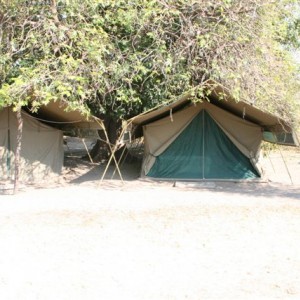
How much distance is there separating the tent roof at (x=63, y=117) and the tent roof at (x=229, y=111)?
48.1 inches

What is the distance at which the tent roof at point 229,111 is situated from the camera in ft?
38.3

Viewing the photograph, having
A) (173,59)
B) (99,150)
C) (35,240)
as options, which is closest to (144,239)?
(35,240)

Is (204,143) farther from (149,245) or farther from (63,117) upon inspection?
(149,245)

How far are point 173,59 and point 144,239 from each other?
729 cm

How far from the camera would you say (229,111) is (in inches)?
525

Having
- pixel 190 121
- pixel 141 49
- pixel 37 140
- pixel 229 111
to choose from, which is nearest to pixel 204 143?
pixel 190 121

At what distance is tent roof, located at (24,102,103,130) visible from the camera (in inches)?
471

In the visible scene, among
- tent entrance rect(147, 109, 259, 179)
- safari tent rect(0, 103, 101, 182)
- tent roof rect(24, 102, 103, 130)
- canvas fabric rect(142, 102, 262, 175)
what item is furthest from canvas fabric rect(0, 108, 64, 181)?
tent entrance rect(147, 109, 259, 179)

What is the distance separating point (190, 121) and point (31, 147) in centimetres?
429

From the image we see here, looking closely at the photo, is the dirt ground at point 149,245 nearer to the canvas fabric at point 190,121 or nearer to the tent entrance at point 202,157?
the tent entrance at point 202,157

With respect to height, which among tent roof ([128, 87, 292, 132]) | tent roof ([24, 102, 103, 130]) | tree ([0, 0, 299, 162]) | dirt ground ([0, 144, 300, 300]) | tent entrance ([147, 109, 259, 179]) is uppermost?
tree ([0, 0, 299, 162])

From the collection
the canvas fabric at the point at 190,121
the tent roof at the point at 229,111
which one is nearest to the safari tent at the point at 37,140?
the tent roof at the point at 229,111

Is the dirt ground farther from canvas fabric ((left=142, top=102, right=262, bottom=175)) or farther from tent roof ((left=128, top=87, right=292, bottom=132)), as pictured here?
canvas fabric ((left=142, top=102, right=262, bottom=175))

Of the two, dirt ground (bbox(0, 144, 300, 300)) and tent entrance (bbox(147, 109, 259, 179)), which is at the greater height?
tent entrance (bbox(147, 109, 259, 179))
